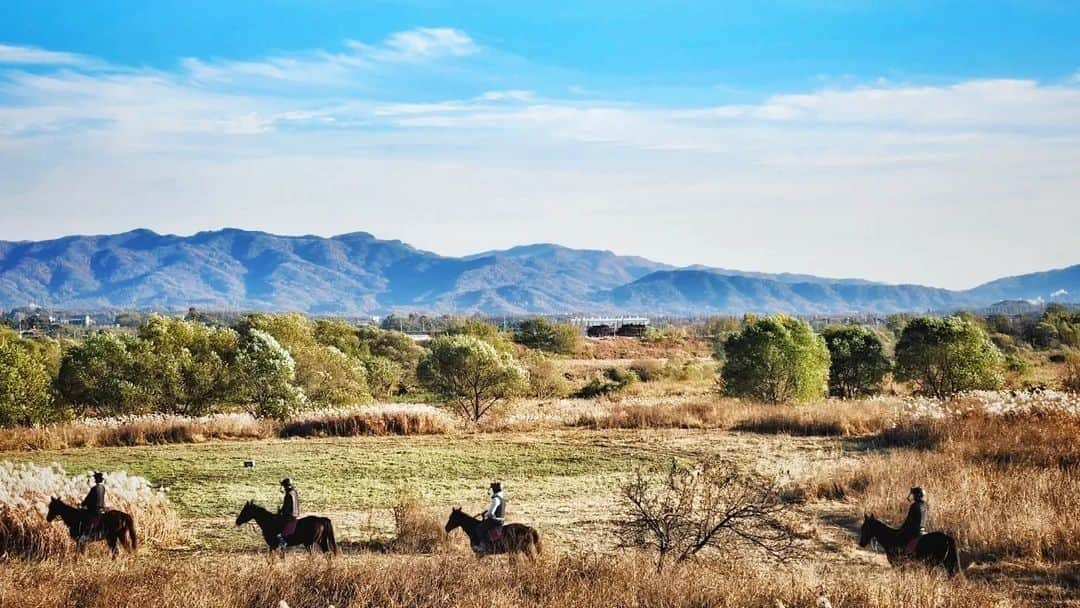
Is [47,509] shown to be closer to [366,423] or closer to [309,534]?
[309,534]

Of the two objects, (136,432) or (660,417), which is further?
(660,417)

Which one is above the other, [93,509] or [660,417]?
[93,509]

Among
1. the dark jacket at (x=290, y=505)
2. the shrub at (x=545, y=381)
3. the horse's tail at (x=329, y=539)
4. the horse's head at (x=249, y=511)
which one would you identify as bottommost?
the shrub at (x=545, y=381)

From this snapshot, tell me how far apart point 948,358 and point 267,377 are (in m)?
28.5

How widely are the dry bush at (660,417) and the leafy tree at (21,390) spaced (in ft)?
62.5

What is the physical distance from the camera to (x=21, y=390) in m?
32.3

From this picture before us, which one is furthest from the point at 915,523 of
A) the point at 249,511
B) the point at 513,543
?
the point at 249,511

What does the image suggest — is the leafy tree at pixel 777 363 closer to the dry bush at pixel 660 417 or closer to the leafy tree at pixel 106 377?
the dry bush at pixel 660 417

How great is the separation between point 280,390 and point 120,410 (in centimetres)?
615

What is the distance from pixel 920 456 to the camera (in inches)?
880

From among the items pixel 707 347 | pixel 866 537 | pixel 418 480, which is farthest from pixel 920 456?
pixel 707 347

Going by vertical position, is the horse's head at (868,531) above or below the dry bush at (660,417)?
above

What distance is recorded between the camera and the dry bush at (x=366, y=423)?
32000 mm

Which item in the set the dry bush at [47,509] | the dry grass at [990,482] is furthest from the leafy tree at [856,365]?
the dry bush at [47,509]
